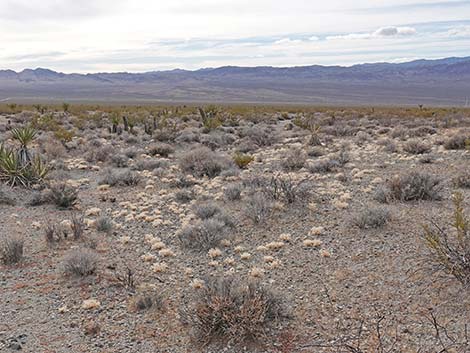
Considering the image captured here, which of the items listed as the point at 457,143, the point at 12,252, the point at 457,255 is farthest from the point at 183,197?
the point at 457,143

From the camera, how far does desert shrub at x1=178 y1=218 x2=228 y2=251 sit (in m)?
9.04

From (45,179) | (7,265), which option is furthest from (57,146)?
(7,265)

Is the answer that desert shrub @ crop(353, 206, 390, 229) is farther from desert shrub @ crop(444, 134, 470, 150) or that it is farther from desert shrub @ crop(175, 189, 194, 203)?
desert shrub @ crop(444, 134, 470, 150)

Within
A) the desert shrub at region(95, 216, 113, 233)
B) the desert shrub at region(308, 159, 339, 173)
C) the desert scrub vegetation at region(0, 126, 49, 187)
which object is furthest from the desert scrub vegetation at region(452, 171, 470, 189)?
the desert scrub vegetation at region(0, 126, 49, 187)

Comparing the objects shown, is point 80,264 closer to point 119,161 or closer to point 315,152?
point 119,161

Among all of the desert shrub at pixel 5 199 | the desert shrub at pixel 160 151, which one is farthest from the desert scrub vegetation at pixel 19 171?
the desert shrub at pixel 160 151

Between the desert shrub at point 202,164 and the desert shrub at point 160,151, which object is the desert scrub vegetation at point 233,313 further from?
the desert shrub at point 160,151

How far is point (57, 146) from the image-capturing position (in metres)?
20.7

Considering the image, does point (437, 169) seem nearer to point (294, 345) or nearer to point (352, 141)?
point (352, 141)

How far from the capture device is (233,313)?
595 centimetres

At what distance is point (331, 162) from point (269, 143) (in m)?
8.30

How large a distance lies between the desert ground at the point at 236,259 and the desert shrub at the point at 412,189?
3cm

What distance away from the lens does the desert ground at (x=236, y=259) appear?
19.5 feet

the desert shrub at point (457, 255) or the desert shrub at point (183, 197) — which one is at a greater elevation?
the desert shrub at point (457, 255)
